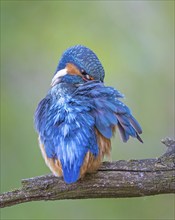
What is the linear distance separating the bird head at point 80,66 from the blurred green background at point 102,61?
3.23 feet

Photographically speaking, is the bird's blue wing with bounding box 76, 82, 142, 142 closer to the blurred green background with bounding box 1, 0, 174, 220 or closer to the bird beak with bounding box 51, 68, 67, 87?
the bird beak with bounding box 51, 68, 67, 87

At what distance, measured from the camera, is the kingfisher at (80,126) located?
10.8ft

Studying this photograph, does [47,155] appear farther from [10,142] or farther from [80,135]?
[10,142]

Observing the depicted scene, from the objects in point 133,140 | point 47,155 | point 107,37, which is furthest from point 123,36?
point 47,155

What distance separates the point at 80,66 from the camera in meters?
3.77

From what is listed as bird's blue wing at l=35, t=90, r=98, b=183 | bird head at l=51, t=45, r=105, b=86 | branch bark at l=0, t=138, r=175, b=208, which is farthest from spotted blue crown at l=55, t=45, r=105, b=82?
branch bark at l=0, t=138, r=175, b=208

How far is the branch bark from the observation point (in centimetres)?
318

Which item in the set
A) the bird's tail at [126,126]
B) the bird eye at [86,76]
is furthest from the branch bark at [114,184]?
the bird eye at [86,76]

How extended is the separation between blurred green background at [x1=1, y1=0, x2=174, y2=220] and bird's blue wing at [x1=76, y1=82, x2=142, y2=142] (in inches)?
53.3

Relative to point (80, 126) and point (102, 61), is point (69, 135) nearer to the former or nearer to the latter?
point (80, 126)

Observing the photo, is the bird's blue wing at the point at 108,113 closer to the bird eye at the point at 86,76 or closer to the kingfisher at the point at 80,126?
the kingfisher at the point at 80,126

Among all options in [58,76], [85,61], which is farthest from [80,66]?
[58,76]

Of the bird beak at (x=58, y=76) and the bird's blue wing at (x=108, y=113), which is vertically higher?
the bird beak at (x=58, y=76)

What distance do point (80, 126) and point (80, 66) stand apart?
1.77 feet
